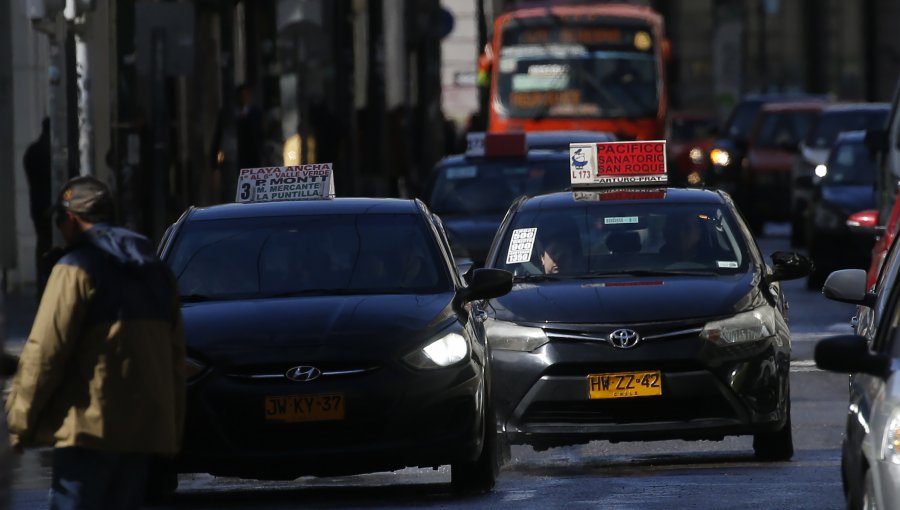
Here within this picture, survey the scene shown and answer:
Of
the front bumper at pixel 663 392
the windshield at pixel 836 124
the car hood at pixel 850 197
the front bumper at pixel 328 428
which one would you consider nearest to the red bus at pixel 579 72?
the windshield at pixel 836 124

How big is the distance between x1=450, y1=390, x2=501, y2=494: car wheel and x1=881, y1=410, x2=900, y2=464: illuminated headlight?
4249 millimetres

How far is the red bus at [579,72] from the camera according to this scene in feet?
117

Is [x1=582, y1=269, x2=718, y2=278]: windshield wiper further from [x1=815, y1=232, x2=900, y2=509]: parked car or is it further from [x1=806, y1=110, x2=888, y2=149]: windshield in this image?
[x1=806, y1=110, x2=888, y2=149]: windshield

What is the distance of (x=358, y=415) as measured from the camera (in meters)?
11.0

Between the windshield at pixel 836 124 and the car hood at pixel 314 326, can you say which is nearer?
the car hood at pixel 314 326

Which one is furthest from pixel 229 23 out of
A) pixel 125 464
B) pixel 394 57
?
pixel 125 464

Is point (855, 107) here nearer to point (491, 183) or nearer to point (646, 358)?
point (491, 183)

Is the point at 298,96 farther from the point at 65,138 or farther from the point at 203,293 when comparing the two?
the point at 203,293

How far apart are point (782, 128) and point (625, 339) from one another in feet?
82.5

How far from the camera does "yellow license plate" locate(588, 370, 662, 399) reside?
12344 millimetres

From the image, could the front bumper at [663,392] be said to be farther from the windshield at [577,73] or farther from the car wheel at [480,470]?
the windshield at [577,73]

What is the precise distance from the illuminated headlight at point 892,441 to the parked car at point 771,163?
92.9 ft

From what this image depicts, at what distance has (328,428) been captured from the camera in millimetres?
11016

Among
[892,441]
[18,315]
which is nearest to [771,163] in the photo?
[18,315]
